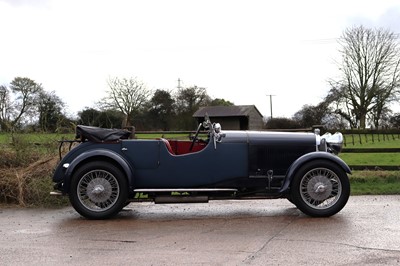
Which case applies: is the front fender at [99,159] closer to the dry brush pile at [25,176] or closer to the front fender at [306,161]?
the dry brush pile at [25,176]

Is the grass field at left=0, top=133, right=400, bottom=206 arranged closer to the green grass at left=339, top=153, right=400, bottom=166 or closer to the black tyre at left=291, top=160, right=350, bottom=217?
the black tyre at left=291, top=160, right=350, bottom=217

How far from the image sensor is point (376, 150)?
39.5 feet

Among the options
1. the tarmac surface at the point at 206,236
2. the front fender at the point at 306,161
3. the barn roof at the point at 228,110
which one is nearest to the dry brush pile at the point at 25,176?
the tarmac surface at the point at 206,236

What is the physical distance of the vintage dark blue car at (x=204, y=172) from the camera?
701cm

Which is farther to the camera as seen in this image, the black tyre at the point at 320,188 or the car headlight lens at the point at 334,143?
the car headlight lens at the point at 334,143

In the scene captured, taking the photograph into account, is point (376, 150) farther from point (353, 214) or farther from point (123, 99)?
point (123, 99)

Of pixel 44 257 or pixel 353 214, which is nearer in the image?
pixel 44 257

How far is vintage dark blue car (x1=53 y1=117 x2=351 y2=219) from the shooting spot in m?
7.01

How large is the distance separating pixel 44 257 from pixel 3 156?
5.29m

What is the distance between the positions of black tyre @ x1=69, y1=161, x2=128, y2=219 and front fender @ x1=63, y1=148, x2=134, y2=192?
7cm

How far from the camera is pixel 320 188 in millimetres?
6984

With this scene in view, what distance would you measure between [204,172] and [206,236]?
143cm

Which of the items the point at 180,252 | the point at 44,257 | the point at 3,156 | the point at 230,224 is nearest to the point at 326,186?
the point at 230,224

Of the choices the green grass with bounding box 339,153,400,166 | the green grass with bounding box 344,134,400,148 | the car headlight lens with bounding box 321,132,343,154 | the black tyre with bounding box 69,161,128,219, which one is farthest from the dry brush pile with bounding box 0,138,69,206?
the green grass with bounding box 344,134,400,148
